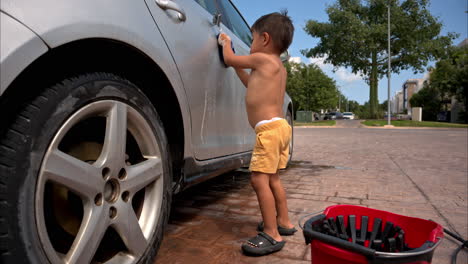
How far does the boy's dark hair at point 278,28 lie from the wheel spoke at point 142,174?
1038 mm

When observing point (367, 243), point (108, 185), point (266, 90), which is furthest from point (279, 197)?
point (108, 185)

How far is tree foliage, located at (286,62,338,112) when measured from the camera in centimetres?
4316

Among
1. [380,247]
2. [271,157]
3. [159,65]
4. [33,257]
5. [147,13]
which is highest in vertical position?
[147,13]

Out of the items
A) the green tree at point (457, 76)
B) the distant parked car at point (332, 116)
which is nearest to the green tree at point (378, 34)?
the green tree at point (457, 76)

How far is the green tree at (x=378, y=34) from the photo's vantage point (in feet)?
83.5

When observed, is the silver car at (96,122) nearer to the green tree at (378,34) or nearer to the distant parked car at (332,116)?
the green tree at (378,34)

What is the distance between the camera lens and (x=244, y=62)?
2037mm

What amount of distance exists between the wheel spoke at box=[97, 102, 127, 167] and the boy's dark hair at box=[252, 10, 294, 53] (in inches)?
42.6

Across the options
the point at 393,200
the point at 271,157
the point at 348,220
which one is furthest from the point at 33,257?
the point at 393,200

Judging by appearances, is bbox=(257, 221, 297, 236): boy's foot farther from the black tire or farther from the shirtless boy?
the black tire

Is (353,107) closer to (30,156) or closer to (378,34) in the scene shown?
(378,34)

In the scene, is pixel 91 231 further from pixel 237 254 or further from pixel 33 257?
pixel 237 254

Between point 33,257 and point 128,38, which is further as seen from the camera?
point 128,38

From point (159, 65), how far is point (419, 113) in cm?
3622
